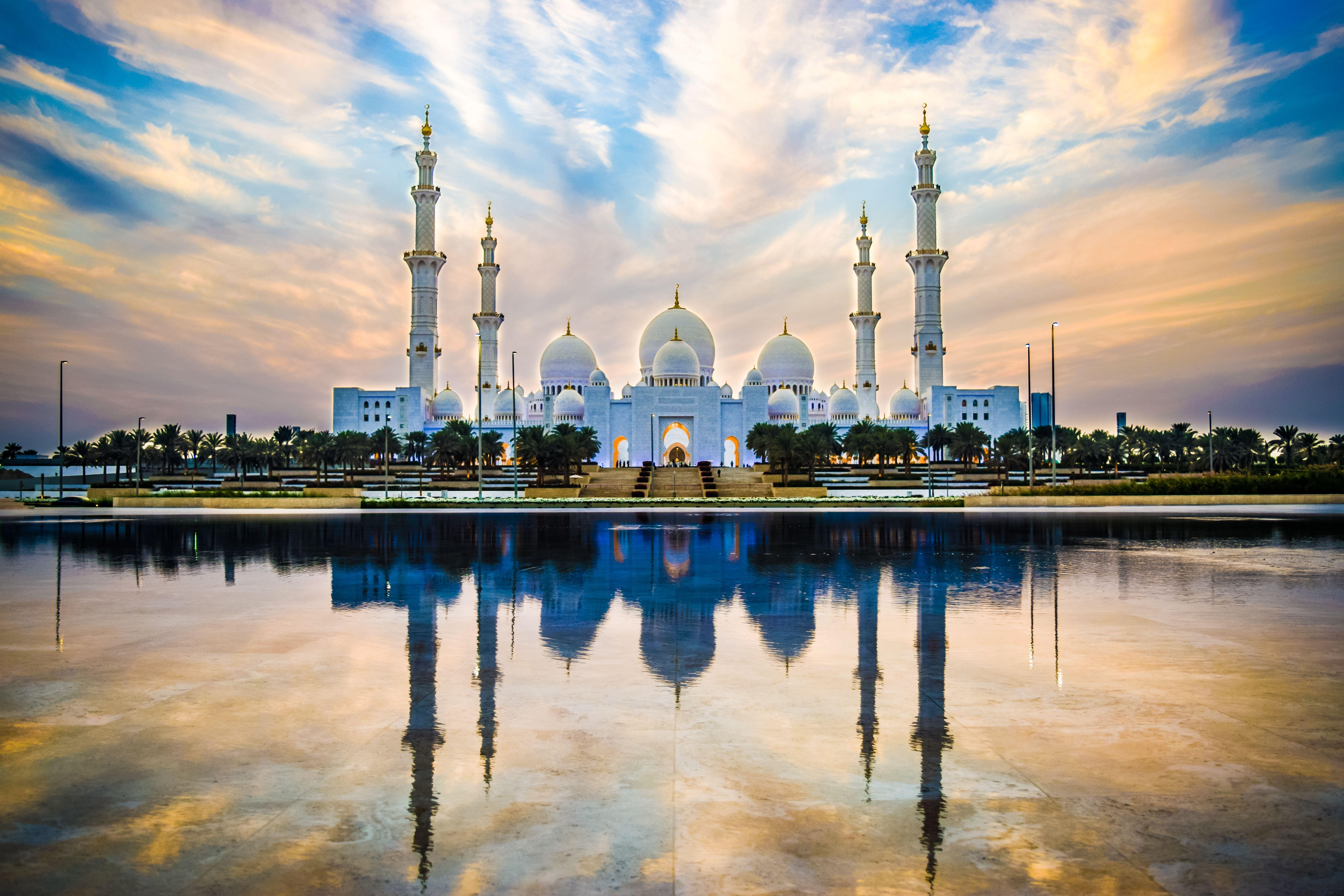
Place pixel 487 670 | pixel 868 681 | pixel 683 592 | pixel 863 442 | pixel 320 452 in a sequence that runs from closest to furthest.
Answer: pixel 868 681 < pixel 487 670 < pixel 683 592 < pixel 863 442 < pixel 320 452

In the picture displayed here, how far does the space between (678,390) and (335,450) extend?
90.3 ft

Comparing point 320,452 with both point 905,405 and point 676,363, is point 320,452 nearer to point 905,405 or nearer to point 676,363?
point 676,363

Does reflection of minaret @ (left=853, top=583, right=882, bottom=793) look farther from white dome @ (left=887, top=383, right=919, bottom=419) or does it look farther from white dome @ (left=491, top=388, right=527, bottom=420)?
white dome @ (left=887, top=383, right=919, bottom=419)

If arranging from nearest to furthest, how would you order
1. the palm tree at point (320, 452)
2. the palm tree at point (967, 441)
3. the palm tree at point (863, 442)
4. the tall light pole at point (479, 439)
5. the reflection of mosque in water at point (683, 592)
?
the reflection of mosque in water at point (683, 592)
the tall light pole at point (479, 439)
the palm tree at point (863, 442)
the palm tree at point (320, 452)
the palm tree at point (967, 441)

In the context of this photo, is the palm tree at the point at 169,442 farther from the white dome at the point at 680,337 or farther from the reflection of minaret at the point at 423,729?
the reflection of minaret at the point at 423,729

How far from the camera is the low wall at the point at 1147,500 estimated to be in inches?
1420

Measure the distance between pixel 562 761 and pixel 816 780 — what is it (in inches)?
55.2

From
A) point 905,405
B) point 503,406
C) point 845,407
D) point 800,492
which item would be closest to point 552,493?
point 800,492

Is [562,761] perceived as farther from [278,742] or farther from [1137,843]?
[1137,843]

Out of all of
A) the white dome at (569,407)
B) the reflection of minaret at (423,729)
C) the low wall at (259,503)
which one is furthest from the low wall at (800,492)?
the reflection of minaret at (423,729)

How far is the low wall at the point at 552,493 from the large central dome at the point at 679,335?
3364 cm

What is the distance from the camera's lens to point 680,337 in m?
79.4

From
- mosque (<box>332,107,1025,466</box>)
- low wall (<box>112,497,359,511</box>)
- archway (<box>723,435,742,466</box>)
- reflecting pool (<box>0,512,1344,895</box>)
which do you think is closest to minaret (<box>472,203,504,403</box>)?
mosque (<box>332,107,1025,466</box>)

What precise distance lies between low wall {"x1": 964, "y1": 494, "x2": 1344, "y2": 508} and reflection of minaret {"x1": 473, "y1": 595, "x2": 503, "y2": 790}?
29655 mm
